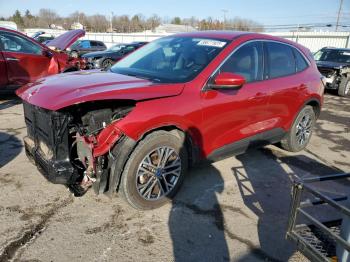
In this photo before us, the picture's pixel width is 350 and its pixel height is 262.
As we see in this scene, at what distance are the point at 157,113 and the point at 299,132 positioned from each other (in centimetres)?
299

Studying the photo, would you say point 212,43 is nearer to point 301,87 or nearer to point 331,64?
point 301,87

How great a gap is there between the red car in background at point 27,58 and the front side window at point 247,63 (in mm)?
5768

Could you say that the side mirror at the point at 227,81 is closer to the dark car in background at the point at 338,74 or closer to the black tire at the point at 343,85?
the dark car in background at the point at 338,74

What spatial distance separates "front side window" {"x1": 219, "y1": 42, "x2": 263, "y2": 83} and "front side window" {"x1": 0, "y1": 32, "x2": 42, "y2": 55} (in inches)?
247

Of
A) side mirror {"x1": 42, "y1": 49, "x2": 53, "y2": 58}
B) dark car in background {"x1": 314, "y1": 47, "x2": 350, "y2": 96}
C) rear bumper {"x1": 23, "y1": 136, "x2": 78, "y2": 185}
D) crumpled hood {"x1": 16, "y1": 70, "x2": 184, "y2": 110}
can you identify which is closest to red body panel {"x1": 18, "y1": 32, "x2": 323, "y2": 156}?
crumpled hood {"x1": 16, "y1": 70, "x2": 184, "y2": 110}

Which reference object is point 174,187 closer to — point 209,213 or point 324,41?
point 209,213

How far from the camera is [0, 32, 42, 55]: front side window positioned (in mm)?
8062

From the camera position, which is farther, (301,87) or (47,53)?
(47,53)

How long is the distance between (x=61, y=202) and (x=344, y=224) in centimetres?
270

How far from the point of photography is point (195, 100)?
11.7ft

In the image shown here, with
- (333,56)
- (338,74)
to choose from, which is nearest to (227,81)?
(338,74)

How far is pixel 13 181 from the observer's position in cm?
408

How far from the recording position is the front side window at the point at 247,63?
393 cm

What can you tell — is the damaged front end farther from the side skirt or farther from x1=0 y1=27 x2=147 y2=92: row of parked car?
x1=0 y1=27 x2=147 y2=92: row of parked car
